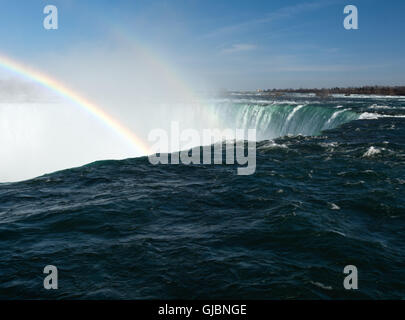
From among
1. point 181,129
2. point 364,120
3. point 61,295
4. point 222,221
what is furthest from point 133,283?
point 181,129

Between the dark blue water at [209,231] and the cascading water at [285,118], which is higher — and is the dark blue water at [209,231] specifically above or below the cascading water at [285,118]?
below
